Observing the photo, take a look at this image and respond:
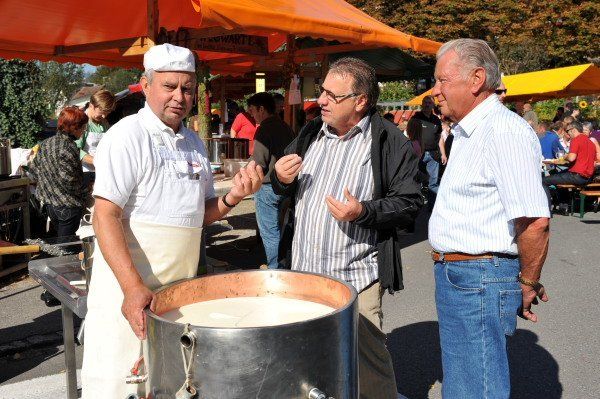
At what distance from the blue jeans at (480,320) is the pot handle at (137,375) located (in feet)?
4.23

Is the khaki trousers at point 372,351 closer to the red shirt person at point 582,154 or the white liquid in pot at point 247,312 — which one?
the white liquid in pot at point 247,312

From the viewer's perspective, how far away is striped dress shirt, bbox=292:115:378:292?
2.92 m

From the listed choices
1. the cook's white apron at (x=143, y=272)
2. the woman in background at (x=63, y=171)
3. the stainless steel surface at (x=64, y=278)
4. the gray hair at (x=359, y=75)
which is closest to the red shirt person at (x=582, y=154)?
the woman in background at (x=63, y=171)

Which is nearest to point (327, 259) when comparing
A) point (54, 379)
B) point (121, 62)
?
point (54, 379)

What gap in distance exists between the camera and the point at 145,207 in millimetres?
2248

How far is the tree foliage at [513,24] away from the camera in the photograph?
28281 mm

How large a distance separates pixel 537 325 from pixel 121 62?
6552 mm

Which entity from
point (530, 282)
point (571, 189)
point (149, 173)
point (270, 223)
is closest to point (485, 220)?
point (530, 282)

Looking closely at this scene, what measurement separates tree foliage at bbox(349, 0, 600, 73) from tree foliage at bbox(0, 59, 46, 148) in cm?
1680

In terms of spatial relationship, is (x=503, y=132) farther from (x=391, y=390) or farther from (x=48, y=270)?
(x=48, y=270)

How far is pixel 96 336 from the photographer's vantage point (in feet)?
7.78

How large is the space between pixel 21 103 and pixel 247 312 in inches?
650

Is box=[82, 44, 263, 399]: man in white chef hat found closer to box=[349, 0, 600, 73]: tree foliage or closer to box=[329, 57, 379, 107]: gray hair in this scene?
box=[329, 57, 379, 107]: gray hair

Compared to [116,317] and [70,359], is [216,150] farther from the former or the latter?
[116,317]
